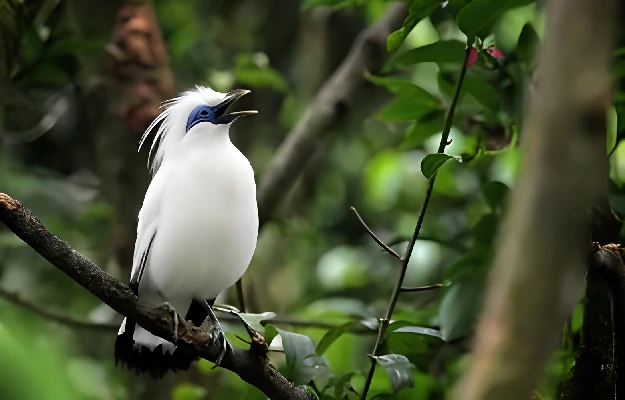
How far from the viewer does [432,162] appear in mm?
1576

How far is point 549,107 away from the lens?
0.65m

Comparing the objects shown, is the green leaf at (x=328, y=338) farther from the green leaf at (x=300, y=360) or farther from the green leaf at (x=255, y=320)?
the green leaf at (x=255, y=320)

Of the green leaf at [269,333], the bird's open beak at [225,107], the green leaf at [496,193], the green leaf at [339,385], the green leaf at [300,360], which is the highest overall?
the bird's open beak at [225,107]

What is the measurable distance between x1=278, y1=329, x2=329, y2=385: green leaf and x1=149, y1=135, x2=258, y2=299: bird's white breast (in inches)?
7.7

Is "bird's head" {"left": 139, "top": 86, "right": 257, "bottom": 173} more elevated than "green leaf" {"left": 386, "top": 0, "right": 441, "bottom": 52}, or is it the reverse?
"green leaf" {"left": 386, "top": 0, "right": 441, "bottom": 52}

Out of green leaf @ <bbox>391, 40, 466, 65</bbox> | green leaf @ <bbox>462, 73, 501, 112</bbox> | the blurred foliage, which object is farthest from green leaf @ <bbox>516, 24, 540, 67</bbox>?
green leaf @ <bbox>391, 40, 466, 65</bbox>

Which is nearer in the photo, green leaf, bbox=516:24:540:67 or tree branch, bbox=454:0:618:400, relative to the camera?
tree branch, bbox=454:0:618:400

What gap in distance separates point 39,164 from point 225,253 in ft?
7.84

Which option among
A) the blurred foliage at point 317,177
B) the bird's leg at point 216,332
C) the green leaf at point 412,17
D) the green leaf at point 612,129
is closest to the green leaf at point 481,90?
the blurred foliage at point 317,177

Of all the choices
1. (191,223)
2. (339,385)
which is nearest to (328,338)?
(339,385)

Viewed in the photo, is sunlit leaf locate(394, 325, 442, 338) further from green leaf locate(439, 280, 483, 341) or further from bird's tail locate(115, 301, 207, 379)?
bird's tail locate(115, 301, 207, 379)

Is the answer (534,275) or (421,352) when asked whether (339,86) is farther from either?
(534,275)

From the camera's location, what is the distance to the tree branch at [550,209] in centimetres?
64

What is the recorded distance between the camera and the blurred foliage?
6.38 ft
